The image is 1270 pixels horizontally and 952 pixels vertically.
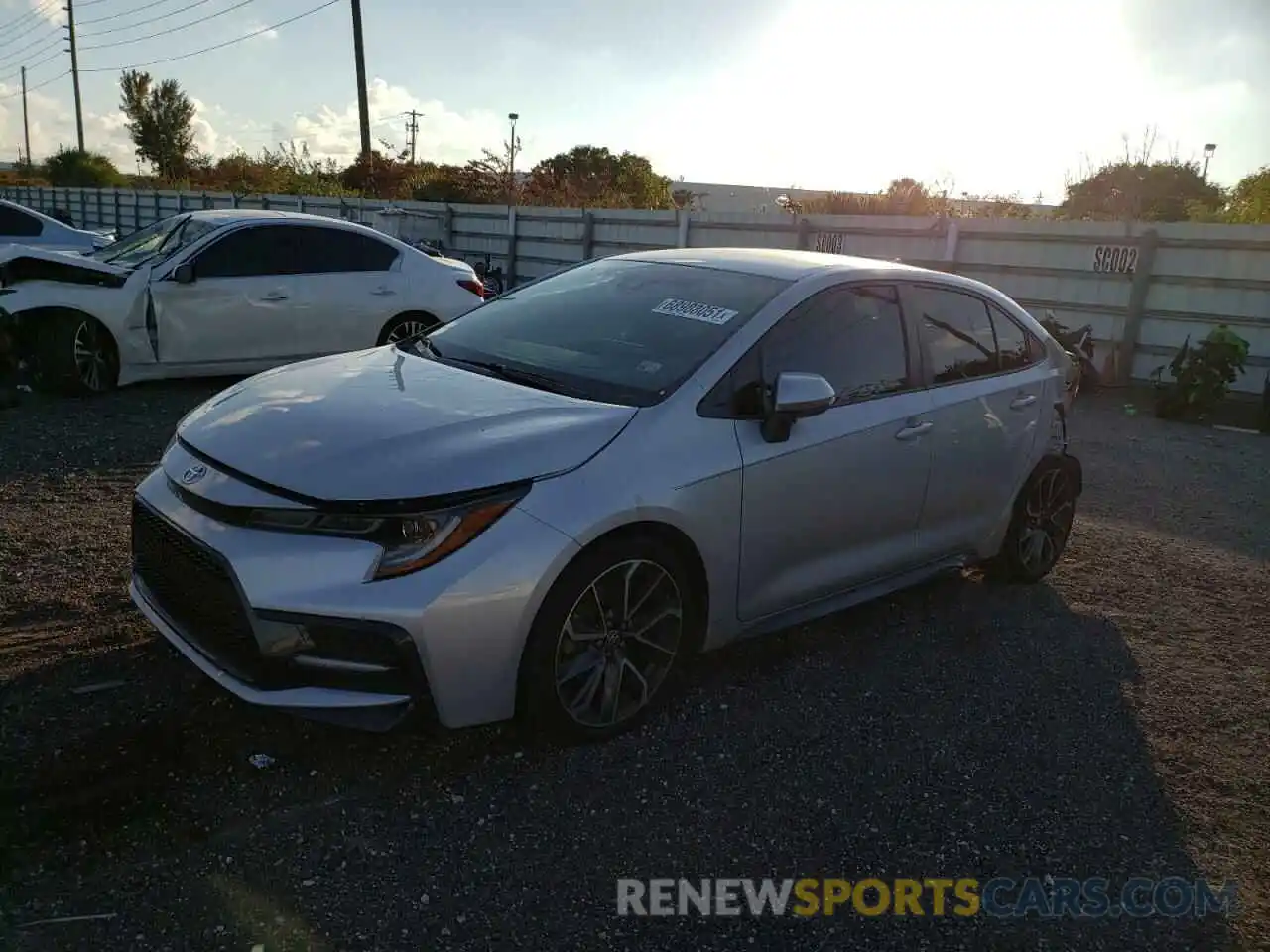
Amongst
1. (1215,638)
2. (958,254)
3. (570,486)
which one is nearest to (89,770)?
(570,486)

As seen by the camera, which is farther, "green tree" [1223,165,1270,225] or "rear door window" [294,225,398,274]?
"green tree" [1223,165,1270,225]

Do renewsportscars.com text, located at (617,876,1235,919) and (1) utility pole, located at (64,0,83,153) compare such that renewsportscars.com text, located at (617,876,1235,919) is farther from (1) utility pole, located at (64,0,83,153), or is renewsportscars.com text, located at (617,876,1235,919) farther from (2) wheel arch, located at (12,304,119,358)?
(1) utility pole, located at (64,0,83,153)

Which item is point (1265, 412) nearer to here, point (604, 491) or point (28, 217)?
point (604, 491)

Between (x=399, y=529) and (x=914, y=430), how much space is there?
2.26m

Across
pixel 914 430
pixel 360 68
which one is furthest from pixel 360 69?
pixel 914 430

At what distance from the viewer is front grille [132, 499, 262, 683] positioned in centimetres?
295

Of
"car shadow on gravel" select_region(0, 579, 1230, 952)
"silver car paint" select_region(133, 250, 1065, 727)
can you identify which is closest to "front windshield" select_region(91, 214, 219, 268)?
"silver car paint" select_region(133, 250, 1065, 727)

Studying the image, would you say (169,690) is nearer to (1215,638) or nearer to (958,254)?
(1215,638)

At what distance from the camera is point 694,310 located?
157 inches

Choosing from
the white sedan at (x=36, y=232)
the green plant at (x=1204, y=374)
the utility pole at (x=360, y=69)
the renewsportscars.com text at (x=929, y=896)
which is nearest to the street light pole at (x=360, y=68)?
the utility pole at (x=360, y=69)

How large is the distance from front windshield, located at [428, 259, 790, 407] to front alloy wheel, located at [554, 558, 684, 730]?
0.64 metres

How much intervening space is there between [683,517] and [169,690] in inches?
72.4

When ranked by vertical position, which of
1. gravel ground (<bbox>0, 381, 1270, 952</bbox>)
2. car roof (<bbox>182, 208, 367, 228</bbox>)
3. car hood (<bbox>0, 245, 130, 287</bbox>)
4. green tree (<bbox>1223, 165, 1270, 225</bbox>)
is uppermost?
green tree (<bbox>1223, 165, 1270, 225</bbox>)

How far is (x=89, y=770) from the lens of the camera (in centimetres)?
300
